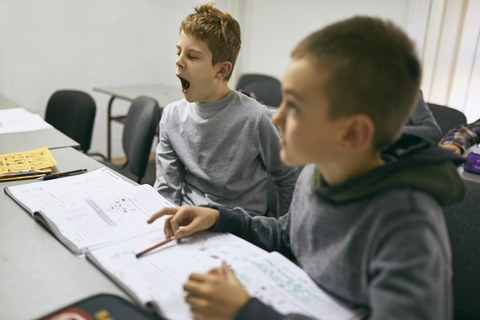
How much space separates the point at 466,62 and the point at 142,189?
267 centimetres

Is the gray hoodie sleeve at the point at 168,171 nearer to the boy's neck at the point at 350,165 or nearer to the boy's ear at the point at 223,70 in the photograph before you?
the boy's ear at the point at 223,70

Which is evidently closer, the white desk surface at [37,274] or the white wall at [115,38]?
the white desk surface at [37,274]

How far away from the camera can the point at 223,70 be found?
4.57ft

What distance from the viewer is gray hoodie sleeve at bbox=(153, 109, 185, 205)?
1434mm

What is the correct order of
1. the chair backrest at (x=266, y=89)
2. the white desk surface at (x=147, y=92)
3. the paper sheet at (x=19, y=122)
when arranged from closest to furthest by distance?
the paper sheet at (x=19, y=122) → the white desk surface at (x=147, y=92) → the chair backrest at (x=266, y=89)

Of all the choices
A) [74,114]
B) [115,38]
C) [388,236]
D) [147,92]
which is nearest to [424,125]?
[388,236]

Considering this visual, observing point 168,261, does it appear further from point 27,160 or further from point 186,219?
point 27,160

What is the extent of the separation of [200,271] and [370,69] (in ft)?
1.54

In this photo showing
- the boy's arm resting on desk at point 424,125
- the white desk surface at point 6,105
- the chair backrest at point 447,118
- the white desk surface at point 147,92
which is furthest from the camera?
the white desk surface at point 147,92

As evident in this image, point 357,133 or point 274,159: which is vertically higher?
point 357,133

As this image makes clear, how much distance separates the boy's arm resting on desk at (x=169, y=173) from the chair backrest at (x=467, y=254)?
920 millimetres

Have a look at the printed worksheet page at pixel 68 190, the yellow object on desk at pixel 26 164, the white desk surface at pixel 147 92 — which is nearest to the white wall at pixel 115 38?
the white desk surface at pixel 147 92

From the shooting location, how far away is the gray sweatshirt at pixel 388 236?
1.74 feet

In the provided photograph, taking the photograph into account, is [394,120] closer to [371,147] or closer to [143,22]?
[371,147]
